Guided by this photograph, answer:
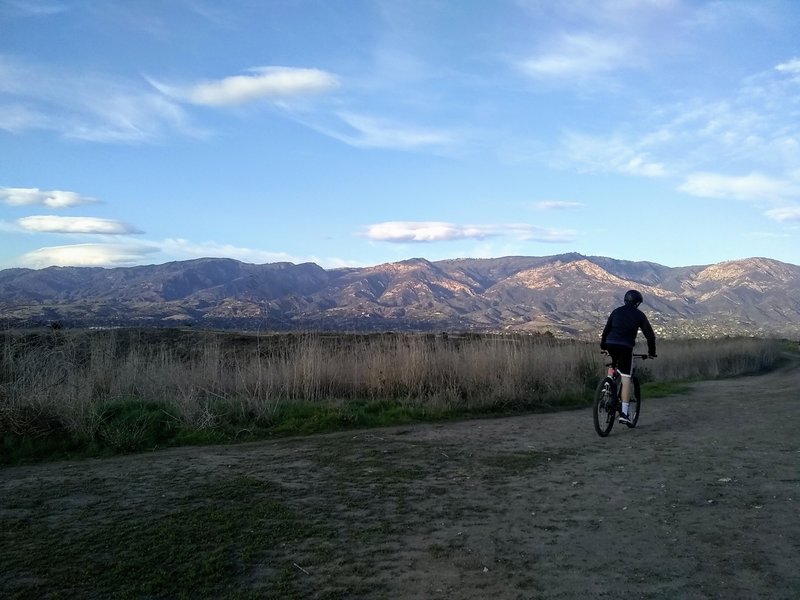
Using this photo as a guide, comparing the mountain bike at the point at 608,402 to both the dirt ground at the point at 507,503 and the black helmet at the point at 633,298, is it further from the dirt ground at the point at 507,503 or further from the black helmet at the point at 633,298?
the black helmet at the point at 633,298

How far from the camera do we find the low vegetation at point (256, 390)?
30.6 ft

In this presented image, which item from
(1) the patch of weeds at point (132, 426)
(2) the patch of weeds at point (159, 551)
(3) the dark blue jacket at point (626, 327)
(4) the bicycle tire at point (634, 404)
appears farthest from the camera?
(4) the bicycle tire at point (634, 404)

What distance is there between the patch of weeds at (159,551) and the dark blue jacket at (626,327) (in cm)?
623

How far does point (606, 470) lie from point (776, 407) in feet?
26.1

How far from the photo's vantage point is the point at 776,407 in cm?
1306

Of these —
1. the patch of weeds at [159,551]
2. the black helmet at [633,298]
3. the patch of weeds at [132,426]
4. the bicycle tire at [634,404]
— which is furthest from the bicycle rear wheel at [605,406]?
the patch of weeds at [132,426]

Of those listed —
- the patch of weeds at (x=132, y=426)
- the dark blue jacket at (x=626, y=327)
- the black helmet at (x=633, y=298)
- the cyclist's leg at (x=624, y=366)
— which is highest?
the black helmet at (x=633, y=298)

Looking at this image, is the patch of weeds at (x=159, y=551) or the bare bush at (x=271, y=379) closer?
the patch of weeds at (x=159, y=551)

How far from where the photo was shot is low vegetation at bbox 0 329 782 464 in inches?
368

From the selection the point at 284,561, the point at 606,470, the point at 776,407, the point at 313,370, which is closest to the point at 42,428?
the point at 313,370

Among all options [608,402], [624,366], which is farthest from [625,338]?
[608,402]

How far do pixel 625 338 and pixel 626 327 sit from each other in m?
0.17

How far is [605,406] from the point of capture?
9648 mm

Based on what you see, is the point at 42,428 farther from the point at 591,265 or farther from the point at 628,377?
the point at 591,265
